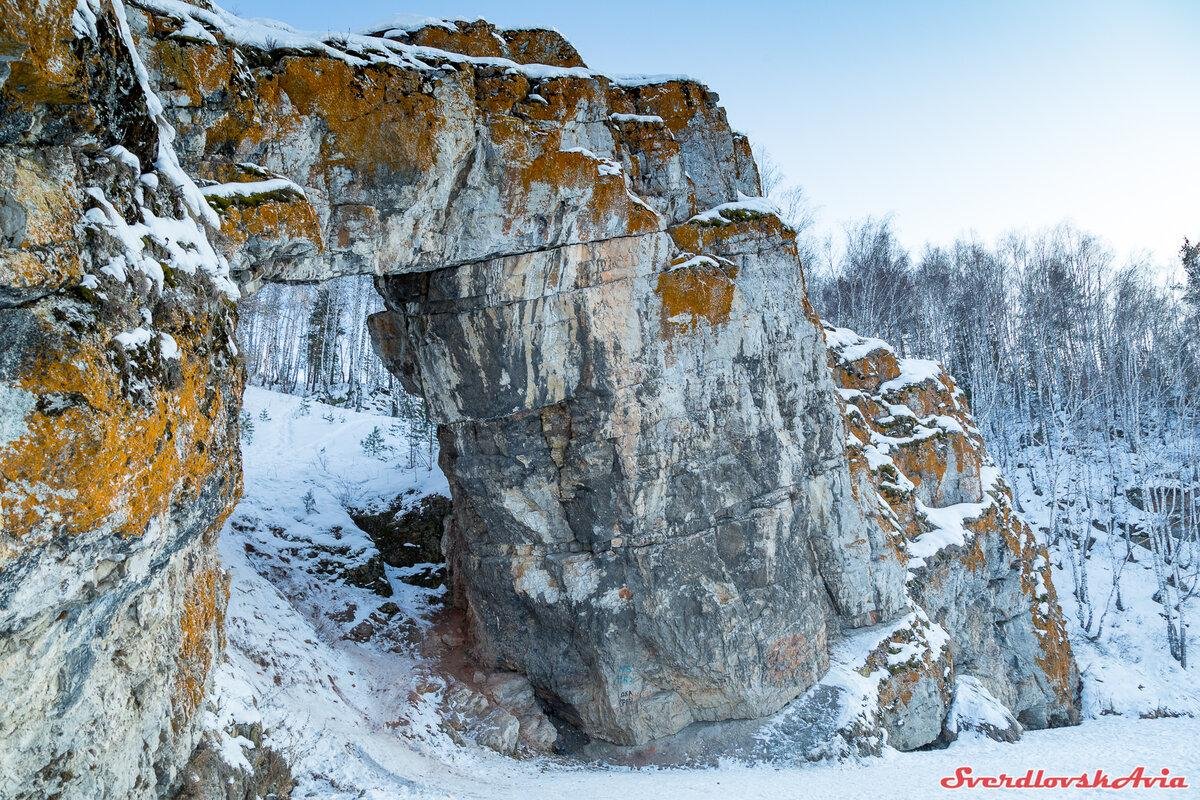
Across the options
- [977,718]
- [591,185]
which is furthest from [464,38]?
[977,718]

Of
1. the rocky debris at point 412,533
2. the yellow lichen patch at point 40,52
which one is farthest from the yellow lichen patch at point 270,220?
the rocky debris at point 412,533

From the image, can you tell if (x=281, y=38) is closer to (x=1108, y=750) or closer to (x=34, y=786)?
(x=34, y=786)

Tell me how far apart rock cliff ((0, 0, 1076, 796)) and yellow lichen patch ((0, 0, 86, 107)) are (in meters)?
0.02

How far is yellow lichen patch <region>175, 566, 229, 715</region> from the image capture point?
6.86m

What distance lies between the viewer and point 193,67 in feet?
25.0

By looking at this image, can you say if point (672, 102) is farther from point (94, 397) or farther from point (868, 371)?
point (94, 397)

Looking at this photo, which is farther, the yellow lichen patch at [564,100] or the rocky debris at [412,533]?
the rocky debris at [412,533]

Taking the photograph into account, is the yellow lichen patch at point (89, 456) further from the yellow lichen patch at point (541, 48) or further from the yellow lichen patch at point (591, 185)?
the yellow lichen patch at point (541, 48)

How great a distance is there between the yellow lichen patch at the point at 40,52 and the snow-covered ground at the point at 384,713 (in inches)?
255

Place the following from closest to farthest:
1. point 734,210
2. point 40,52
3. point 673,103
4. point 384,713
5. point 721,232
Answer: point 40,52
point 384,713
point 721,232
point 734,210
point 673,103

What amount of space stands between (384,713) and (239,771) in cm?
398

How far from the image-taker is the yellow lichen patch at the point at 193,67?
750cm

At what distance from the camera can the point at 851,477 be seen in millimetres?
14008

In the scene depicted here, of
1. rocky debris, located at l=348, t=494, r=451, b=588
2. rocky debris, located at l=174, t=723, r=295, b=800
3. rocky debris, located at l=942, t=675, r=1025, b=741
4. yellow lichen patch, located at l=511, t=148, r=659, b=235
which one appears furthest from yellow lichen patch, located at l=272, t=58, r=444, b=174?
rocky debris, located at l=942, t=675, r=1025, b=741
